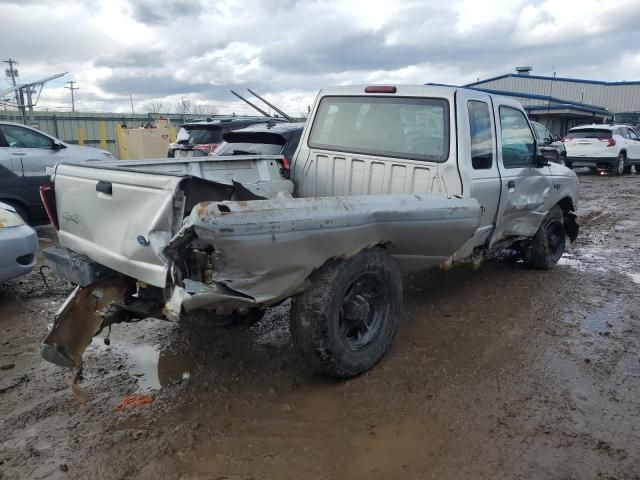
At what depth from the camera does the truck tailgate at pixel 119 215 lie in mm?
2873

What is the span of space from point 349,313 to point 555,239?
3894mm

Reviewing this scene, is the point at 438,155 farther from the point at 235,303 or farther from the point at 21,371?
the point at 21,371

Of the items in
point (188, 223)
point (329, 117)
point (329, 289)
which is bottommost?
point (329, 289)

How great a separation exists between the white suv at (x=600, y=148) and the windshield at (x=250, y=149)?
44.6ft

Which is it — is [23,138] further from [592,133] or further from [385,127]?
[592,133]

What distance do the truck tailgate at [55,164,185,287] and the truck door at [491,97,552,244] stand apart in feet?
10.00

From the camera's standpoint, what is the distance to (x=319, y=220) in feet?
9.70

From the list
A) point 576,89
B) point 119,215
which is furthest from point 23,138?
point 576,89

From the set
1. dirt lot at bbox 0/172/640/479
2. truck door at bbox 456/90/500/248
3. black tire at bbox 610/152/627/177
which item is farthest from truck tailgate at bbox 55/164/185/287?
A: black tire at bbox 610/152/627/177

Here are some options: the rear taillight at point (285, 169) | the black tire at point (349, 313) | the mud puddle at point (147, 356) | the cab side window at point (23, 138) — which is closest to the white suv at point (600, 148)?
the rear taillight at point (285, 169)

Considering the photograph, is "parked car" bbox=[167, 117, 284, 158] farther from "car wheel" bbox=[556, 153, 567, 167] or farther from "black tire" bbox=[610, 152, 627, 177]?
"black tire" bbox=[610, 152, 627, 177]

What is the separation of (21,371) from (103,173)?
1.59 m

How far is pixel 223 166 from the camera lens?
14.7ft

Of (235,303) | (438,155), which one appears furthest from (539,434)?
(438,155)
